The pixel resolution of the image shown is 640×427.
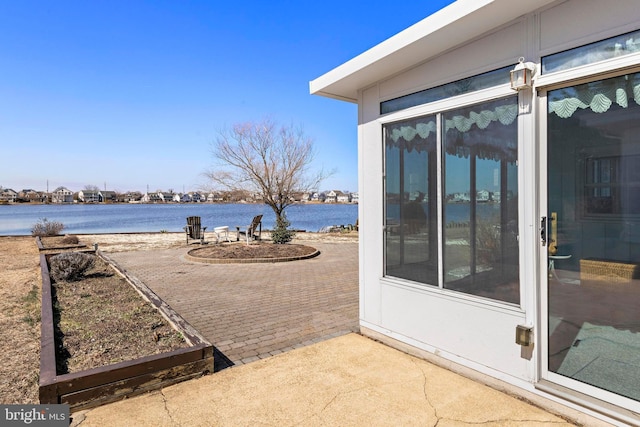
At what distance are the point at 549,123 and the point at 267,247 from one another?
9.37 meters

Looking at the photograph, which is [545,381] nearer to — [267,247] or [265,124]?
[267,247]

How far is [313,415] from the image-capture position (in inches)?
98.1

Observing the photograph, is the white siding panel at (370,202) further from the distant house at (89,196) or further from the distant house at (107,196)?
the distant house at (89,196)

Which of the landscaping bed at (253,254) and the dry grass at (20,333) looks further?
the landscaping bed at (253,254)

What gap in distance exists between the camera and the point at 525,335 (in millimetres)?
2531

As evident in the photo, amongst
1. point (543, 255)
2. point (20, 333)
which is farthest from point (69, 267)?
point (543, 255)

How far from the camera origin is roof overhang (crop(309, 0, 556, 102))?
2.48 meters

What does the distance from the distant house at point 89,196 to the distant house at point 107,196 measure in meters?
0.75

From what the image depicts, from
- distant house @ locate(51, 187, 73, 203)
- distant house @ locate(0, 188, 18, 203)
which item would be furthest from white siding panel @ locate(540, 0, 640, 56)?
distant house @ locate(51, 187, 73, 203)

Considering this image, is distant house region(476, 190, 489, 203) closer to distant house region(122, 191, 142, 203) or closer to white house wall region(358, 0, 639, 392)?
white house wall region(358, 0, 639, 392)

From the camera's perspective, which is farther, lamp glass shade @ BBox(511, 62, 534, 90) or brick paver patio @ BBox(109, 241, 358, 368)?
brick paver patio @ BBox(109, 241, 358, 368)

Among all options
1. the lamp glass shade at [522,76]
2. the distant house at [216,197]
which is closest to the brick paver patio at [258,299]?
the lamp glass shade at [522,76]

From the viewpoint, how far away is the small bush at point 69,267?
6.73 m

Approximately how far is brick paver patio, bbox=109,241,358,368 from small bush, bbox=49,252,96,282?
110 centimetres
